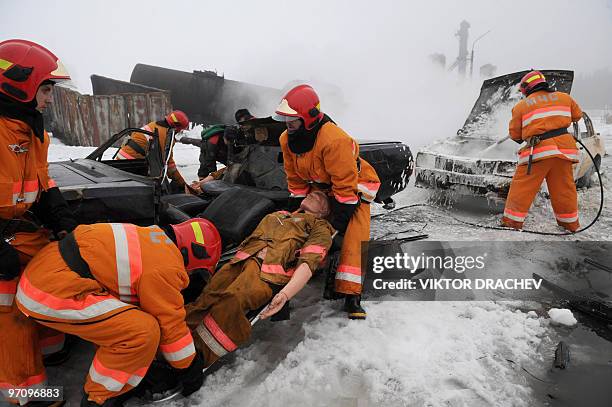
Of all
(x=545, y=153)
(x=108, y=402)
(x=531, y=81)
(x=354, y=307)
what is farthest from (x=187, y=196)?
(x=531, y=81)

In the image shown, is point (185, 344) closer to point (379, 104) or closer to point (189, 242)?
point (189, 242)

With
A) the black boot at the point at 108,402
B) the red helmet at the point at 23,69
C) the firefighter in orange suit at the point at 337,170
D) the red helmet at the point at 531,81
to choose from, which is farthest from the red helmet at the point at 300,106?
the red helmet at the point at 531,81

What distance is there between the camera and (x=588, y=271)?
355 cm

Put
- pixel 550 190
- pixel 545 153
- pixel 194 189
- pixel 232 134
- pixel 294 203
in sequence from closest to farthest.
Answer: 1. pixel 294 203
2. pixel 545 153
3. pixel 194 189
4. pixel 550 190
5. pixel 232 134

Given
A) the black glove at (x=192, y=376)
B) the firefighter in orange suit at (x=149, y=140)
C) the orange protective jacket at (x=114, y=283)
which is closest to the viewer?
the orange protective jacket at (x=114, y=283)

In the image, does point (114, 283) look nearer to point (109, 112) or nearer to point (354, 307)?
point (354, 307)

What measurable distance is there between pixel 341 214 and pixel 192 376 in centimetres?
150

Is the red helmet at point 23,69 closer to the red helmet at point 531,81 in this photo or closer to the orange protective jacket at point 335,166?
the orange protective jacket at point 335,166

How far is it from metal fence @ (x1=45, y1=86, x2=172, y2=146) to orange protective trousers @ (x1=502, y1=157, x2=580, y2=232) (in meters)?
9.23

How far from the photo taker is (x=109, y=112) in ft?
34.7

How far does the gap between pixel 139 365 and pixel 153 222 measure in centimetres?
119

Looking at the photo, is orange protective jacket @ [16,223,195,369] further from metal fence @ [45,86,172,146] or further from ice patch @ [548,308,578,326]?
metal fence @ [45,86,172,146]

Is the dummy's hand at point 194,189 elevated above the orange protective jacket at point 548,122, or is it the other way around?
the orange protective jacket at point 548,122

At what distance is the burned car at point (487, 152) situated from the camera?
4988 millimetres
